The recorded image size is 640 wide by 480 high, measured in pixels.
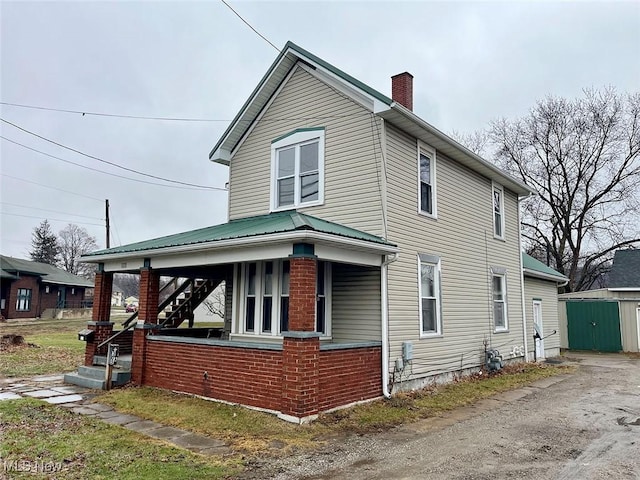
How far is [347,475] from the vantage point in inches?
207

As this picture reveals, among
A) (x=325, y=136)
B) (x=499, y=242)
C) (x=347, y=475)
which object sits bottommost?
(x=347, y=475)

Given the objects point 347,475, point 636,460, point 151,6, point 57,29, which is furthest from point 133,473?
point 57,29

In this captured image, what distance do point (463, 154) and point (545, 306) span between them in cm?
978

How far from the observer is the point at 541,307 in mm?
18203

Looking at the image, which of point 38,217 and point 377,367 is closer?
point 377,367

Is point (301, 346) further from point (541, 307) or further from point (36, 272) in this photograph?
point (36, 272)

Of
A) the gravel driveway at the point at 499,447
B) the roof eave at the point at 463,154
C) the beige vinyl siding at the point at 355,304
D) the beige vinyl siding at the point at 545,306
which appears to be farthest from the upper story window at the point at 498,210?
the beige vinyl siding at the point at 355,304

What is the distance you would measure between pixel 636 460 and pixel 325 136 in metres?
8.16

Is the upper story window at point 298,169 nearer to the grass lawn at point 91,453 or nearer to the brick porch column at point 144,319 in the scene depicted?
the brick porch column at point 144,319

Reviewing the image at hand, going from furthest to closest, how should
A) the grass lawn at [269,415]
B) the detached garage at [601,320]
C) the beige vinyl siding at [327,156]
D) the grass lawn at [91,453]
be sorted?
the detached garage at [601,320] → the beige vinyl siding at [327,156] → the grass lawn at [269,415] → the grass lawn at [91,453]

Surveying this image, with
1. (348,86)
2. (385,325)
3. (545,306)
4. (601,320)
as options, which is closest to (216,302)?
(545,306)

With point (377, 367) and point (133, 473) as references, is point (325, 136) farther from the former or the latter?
point (133, 473)

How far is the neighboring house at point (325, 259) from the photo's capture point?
795 cm

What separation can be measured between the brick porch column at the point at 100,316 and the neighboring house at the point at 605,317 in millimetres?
20547
